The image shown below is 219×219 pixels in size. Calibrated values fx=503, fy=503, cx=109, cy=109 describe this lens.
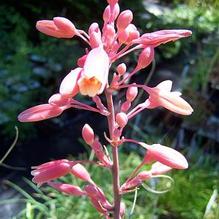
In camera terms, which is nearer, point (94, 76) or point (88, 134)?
point (94, 76)

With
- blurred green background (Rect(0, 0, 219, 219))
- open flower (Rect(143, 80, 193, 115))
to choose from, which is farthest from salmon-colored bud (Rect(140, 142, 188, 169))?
blurred green background (Rect(0, 0, 219, 219))

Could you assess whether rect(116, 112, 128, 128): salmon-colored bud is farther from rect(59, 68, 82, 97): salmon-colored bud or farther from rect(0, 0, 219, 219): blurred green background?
rect(0, 0, 219, 219): blurred green background

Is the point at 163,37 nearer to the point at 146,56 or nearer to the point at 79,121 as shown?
the point at 146,56

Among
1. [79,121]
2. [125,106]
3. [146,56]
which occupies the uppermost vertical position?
[146,56]

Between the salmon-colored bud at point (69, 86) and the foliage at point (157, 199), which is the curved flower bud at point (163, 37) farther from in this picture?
the foliage at point (157, 199)

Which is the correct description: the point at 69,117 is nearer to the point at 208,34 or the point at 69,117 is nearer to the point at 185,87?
the point at 185,87

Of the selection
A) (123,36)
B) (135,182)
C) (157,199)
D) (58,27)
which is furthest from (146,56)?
(157,199)

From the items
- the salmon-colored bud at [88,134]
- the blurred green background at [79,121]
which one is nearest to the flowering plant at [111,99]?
the salmon-colored bud at [88,134]
